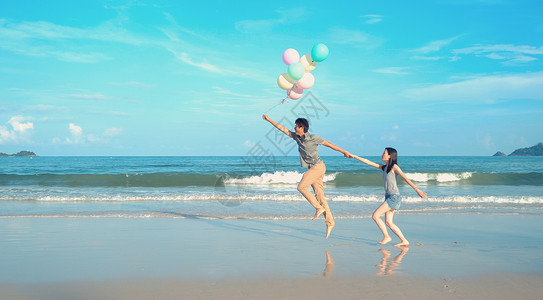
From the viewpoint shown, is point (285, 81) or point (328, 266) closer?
point (328, 266)

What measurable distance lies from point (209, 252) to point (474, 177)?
27.4m

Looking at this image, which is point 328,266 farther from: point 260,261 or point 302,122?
point 302,122

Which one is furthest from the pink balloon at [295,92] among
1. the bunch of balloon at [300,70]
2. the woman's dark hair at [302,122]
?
the woman's dark hair at [302,122]

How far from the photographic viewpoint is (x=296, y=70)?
7602mm

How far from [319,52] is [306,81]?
0.61 m

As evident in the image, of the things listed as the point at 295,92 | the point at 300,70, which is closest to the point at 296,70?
the point at 300,70

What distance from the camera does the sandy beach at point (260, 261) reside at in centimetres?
432

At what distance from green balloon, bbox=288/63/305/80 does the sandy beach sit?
303cm

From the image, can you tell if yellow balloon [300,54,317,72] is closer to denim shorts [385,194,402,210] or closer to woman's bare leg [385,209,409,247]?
denim shorts [385,194,402,210]

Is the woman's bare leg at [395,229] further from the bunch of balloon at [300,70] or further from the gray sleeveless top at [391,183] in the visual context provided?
the bunch of balloon at [300,70]

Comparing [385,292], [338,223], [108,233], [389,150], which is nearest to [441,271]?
[385,292]

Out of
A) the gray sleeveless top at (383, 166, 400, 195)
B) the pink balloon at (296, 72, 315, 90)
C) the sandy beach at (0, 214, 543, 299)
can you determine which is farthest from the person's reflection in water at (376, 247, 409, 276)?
the pink balloon at (296, 72, 315, 90)

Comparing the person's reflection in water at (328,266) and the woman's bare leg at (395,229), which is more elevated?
the woman's bare leg at (395,229)

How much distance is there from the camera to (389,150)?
6508 millimetres
